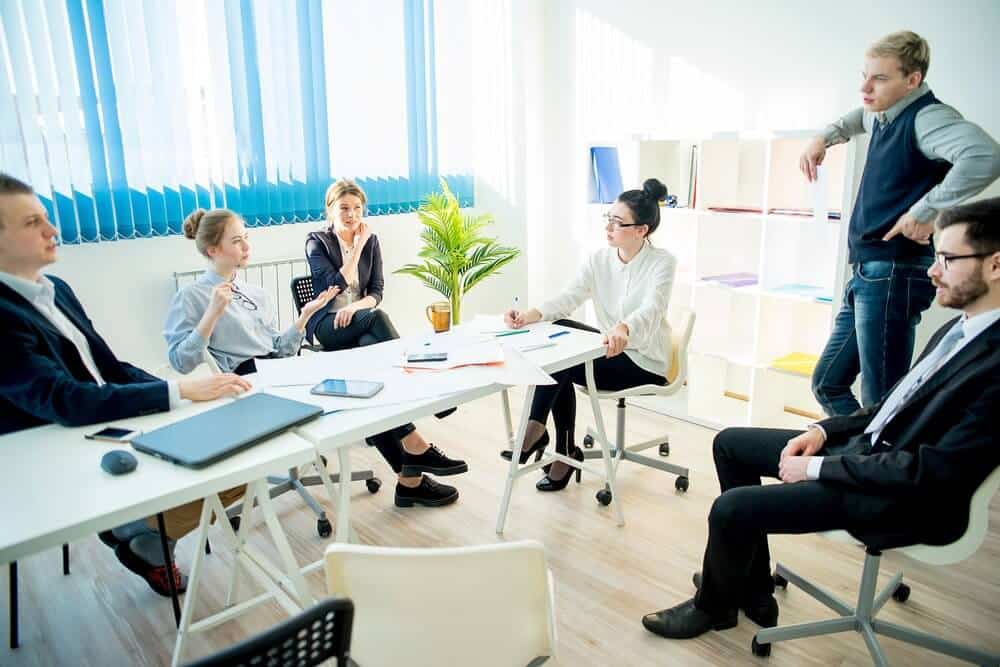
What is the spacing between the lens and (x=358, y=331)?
145 inches

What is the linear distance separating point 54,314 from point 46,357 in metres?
0.21

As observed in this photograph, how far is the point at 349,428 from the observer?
1883 mm

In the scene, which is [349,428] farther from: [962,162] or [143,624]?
[962,162]

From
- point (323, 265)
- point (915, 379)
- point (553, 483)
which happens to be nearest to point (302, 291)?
point (323, 265)

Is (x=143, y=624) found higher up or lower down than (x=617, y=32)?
lower down

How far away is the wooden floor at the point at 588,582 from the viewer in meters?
2.22

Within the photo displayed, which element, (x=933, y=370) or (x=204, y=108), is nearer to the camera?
(x=933, y=370)

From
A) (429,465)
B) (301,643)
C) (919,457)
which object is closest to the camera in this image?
(301,643)

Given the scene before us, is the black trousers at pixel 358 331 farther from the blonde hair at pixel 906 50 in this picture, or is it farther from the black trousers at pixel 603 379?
the blonde hair at pixel 906 50

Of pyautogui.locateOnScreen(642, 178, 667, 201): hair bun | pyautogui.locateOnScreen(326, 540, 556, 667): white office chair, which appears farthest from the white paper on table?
pyautogui.locateOnScreen(642, 178, 667, 201): hair bun

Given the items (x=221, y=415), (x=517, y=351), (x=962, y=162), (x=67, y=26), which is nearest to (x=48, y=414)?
(x=221, y=415)

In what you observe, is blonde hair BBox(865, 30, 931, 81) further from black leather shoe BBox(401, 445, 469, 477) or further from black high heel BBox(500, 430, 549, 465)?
black leather shoe BBox(401, 445, 469, 477)

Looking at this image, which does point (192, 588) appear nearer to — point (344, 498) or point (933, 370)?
point (344, 498)

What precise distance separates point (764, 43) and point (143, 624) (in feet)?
12.4
